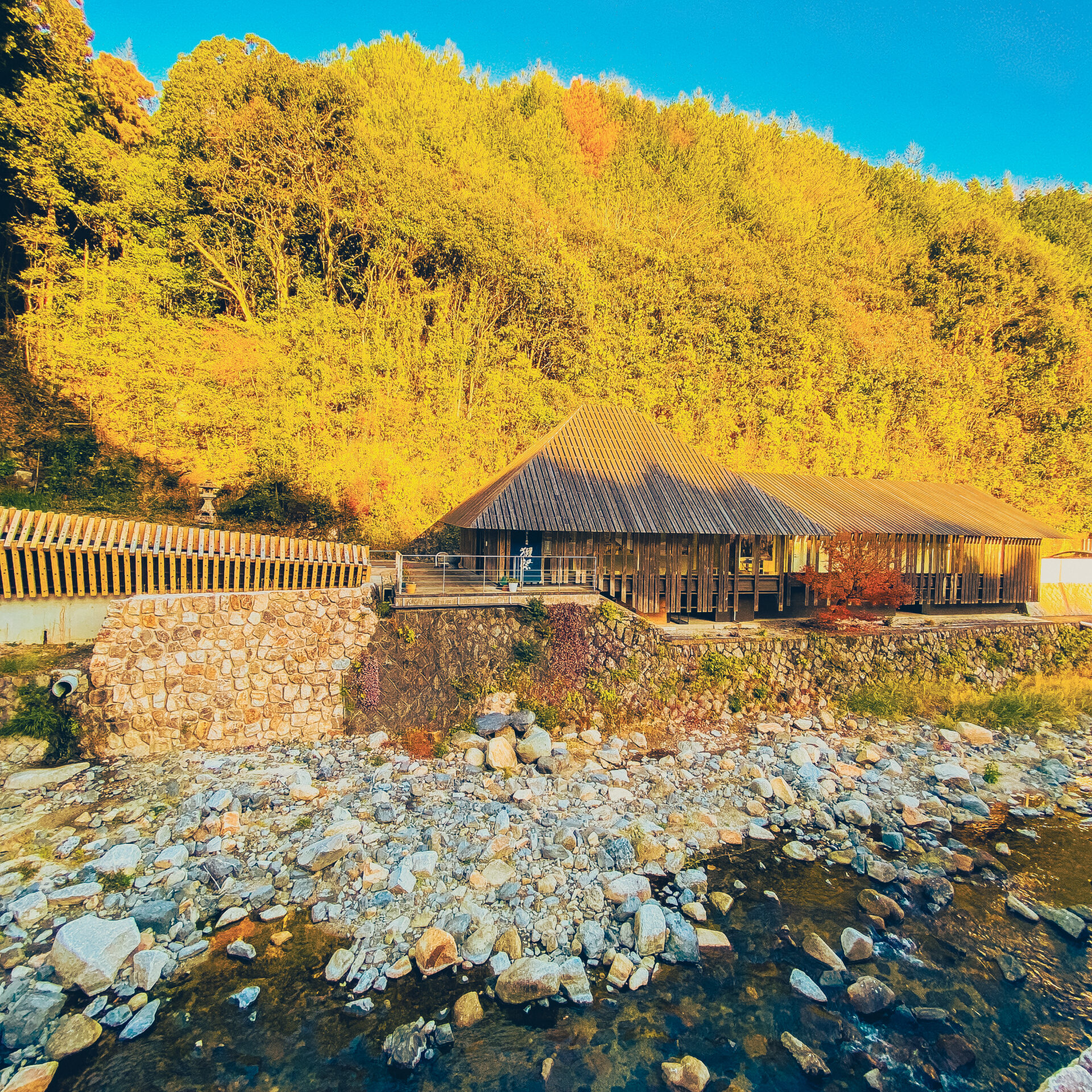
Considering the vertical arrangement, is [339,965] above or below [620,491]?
below

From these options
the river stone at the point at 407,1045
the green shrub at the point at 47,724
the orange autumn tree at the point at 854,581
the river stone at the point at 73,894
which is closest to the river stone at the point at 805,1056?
the river stone at the point at 407,1045

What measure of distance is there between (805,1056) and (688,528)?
463 inches

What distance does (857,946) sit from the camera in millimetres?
7285

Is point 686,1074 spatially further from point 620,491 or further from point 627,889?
point 620,491

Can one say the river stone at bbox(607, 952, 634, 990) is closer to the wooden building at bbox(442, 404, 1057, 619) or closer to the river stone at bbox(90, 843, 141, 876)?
the river stone at bbox(90, 843, 141, 876)

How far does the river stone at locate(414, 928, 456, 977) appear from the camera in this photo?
6629 millimetres

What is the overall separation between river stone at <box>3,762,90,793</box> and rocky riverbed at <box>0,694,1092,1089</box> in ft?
0.12

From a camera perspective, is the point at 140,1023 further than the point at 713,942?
No

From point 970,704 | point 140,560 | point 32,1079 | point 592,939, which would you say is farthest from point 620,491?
point 32,1079

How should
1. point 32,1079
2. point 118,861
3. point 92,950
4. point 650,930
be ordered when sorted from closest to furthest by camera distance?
1. point 32,1079
2. point 92,950
3. point 650,930
4. point 118,861

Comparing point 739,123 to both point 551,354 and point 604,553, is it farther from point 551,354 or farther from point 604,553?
point 604,553

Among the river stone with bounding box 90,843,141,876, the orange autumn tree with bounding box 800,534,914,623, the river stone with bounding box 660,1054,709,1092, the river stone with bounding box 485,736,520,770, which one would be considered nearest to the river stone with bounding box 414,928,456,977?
the river stone with bounding box 660,1054,709,1092

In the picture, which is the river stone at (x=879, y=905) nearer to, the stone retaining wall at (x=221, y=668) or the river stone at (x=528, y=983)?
the river stone at (x=528, y=983)

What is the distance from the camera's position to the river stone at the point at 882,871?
874 centimetres
